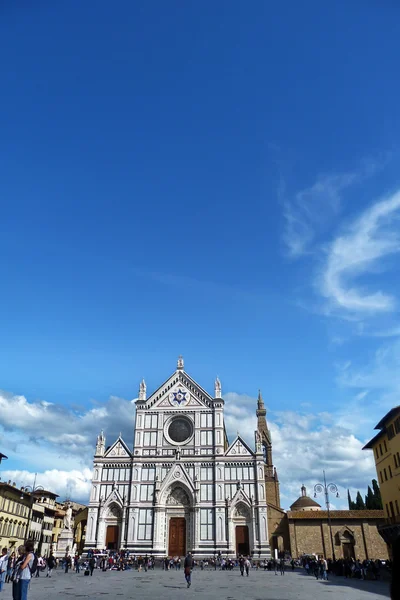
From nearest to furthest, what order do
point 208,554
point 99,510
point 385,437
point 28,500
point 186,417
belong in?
point 385,437
point 208,554
point 99,510
point 186,417
point 28,500

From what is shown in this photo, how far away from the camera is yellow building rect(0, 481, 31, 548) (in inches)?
1977

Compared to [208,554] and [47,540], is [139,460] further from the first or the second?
[47,540]

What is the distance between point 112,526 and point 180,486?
8.94 m

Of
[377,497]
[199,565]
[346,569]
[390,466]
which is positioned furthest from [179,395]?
[377,497]

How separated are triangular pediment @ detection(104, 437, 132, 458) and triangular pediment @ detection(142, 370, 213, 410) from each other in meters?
5.33

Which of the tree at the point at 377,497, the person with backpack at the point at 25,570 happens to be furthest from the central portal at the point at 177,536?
the person with backpack at the point at 25,570

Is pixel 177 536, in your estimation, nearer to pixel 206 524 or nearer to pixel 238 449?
pixel 206 524

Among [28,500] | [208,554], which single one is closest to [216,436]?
[208,554]

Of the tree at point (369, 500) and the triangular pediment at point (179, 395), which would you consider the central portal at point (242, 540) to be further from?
the tree at point (369, 500)

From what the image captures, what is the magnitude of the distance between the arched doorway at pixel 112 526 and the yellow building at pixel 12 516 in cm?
1009

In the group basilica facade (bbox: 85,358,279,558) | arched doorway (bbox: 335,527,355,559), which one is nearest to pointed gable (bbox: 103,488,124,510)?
basilica facade (bbox: 85,358,279,558)

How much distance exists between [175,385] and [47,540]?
35.4m

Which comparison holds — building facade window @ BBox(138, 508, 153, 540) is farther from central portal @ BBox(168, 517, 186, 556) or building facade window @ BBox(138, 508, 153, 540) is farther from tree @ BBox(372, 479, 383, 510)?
tree @ BBox(372, 479, 383, 510)

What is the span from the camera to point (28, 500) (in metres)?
60.8
